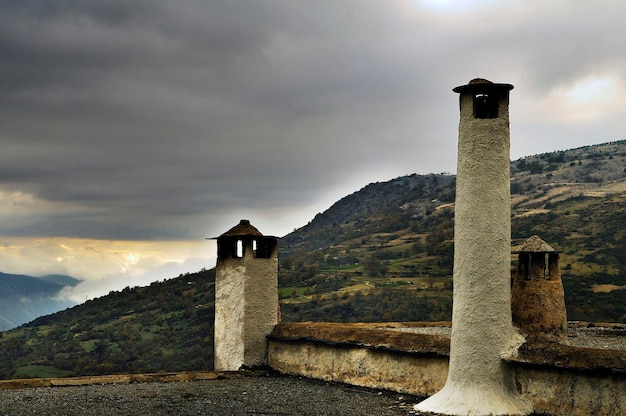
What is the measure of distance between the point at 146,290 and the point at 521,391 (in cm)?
6812

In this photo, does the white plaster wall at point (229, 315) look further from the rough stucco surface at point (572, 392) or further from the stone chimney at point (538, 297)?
the rough stucco surface at point (572, 392)

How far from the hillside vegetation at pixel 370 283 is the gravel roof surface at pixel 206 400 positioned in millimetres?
27795

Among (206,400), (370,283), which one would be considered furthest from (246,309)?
(370,283)

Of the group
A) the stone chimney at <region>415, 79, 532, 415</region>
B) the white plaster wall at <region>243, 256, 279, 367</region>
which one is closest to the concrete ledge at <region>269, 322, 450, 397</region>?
the white plaster wall at <region>243, 256, 279, 367</region>

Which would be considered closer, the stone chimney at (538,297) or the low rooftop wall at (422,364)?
the low rooftop wall at (422,364)

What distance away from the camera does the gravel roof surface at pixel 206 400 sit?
1367 centimetres

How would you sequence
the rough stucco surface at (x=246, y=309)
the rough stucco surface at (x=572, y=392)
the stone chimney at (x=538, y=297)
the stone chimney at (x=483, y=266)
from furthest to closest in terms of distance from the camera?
the rough stucco surface at (x=246, y=309) → the stone chimney at (x=538, y=297) → the stone chimney at (x=483, y=266) → the rough stucco surface at (x=572, y=392)

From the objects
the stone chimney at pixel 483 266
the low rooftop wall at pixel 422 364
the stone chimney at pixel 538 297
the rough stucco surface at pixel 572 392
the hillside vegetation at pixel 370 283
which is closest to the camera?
the rough stucco surface at pixel 572 392

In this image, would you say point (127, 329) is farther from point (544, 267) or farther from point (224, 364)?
point (544, 267)

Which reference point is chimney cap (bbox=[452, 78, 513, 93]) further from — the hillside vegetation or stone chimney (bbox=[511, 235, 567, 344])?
the hillside vegetation

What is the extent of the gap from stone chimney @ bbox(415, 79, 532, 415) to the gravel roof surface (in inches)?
51.4

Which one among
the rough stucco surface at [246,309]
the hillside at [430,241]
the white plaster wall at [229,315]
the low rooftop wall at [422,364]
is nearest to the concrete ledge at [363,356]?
the low rooftop wall at [422,364]

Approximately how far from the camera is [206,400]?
49.1ft

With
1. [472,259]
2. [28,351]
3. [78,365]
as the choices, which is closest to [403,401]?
[472,259]
